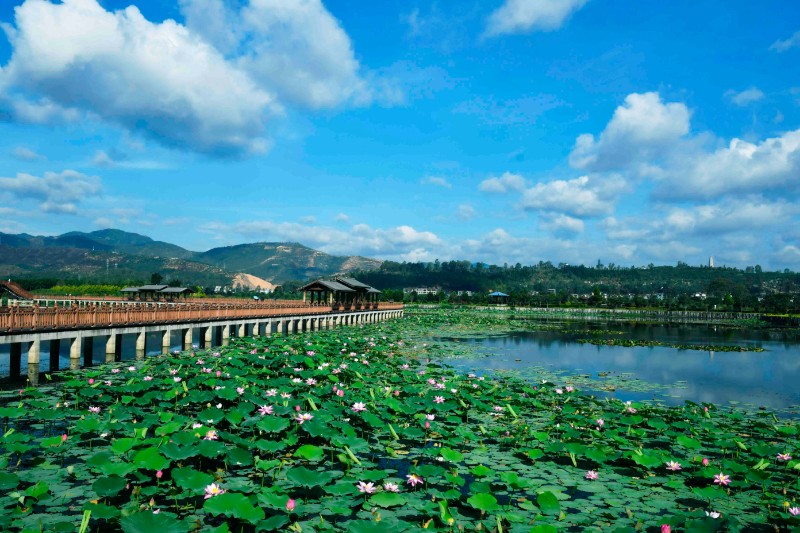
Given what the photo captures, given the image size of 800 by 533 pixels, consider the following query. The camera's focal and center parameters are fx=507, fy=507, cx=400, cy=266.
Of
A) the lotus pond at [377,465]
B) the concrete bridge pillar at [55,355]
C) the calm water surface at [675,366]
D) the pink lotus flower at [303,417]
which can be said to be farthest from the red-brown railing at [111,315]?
the calm water surface at [675,366]

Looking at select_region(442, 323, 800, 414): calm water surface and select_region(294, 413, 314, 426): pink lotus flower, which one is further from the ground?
select_region(294, 413, 314, 426): pink lotus flower

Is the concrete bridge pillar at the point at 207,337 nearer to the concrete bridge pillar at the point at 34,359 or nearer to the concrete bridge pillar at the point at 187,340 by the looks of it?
the concrete bridge pillar at the point at 187,340

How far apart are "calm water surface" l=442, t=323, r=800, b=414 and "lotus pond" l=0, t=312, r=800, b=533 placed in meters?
4.75

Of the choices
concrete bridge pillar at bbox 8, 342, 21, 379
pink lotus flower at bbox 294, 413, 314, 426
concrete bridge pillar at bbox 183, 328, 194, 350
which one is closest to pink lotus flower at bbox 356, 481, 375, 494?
pink lotus flower at bbox 294, 413, 314, 426

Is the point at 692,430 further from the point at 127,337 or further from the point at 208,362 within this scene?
the point at 127,337

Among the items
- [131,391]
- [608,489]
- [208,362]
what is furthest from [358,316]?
[608,489]

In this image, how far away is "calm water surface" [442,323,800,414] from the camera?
1681cm

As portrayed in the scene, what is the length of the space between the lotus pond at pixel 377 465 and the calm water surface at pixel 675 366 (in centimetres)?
475

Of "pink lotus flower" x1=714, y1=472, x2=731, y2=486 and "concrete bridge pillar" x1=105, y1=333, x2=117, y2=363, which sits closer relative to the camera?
"pink lotus flower" x1=714, y1=472, x2=731, y2=486

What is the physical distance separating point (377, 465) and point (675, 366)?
21254 mm

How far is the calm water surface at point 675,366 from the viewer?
1681 cm

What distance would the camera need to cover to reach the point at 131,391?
35.3ft

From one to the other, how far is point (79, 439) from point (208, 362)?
28.1 feet

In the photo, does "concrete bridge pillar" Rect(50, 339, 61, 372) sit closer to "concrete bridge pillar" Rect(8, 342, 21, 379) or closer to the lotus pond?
"concrete bridge pillar" Rect(8, 342, 21, 379)
